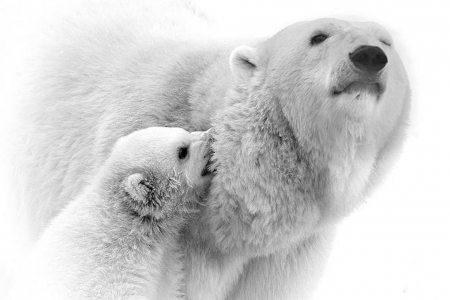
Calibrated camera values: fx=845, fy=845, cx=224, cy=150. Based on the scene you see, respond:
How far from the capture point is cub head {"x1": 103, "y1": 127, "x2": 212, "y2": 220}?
4.50 m

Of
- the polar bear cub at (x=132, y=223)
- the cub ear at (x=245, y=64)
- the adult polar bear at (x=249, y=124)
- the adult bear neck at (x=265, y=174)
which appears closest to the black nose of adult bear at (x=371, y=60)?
the adult polar bear at (x=249, y=124)

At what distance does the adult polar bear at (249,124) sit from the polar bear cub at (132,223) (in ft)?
0.47

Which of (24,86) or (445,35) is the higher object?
(24,86)

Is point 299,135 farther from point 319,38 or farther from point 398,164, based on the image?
point 398,164

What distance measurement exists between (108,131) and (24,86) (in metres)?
1.02

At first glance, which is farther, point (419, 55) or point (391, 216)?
point (419, 55)

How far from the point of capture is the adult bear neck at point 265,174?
168 inches

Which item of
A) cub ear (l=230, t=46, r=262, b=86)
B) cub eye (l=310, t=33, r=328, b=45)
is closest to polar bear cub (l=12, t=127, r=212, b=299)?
cub ear (l=230, t=46, r=262, b=86)

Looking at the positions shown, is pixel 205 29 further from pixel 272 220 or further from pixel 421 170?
pixel 421 170

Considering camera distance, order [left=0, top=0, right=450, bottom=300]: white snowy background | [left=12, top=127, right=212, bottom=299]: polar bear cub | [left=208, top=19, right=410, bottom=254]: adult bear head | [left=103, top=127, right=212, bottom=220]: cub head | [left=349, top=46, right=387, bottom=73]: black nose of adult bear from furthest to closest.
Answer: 1. [left=0, top=0, right=450, bottom=300]: white snowy background
2. [left=103, top=127, right=212, bottom=220]: cub head
3. [left=12, top=127, right=212, bottom=299]: polar bear cub
4. [left=208, top=19, right=410, bottom=254]: adult bear head
5. [left=349, top=46, right=387, bottom=73]: black nose of adult bear

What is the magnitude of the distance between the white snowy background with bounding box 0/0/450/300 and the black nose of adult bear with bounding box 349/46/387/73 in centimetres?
69

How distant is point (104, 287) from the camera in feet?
14.0

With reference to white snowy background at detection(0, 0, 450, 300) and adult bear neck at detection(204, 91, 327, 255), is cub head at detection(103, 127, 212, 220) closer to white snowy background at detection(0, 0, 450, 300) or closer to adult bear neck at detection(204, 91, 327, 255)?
adult bear neck at detection(204, 91, 327, 255)

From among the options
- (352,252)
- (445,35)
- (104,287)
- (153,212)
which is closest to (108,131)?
(153,212)
